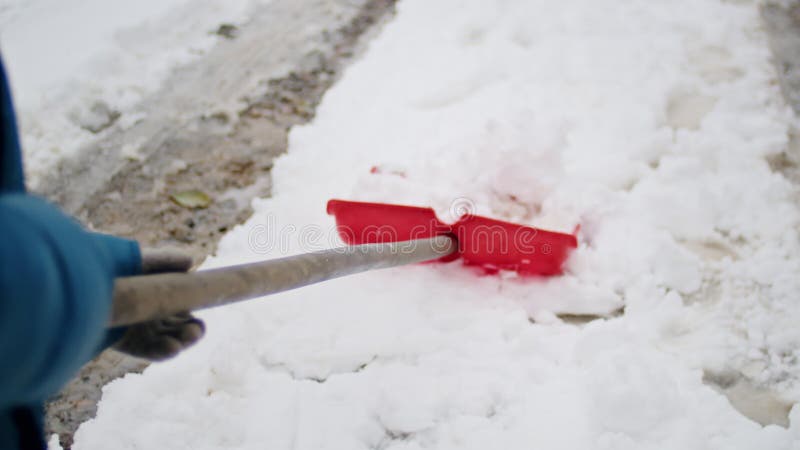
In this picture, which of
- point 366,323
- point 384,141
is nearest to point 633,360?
point 366,323

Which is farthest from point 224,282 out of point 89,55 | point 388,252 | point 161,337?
point 89,55

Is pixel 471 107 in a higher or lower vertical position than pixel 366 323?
higher

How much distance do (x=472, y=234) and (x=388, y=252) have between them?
411mm

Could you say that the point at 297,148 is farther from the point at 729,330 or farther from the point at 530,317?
the point at 729,330

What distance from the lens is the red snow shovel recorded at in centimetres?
75

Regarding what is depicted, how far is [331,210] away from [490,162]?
581 mm

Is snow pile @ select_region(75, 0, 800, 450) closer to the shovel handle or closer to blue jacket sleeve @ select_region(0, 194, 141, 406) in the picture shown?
the shovel handle

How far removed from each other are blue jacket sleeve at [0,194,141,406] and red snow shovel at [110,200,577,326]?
175 millimetres

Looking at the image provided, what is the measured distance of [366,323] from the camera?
1.48m

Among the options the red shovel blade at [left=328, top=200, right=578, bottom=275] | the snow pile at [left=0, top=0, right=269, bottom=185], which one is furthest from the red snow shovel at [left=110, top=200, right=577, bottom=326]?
the snow pile at [left=0, top=0, right=269, bottom=185]

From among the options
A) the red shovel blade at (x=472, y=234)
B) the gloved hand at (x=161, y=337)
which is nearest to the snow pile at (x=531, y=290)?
the red shovel blade at (x=472, y=234)

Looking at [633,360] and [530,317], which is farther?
[530,317]

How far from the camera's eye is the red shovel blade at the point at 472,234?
4.96 ft

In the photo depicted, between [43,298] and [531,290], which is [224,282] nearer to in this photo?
[43,298]
